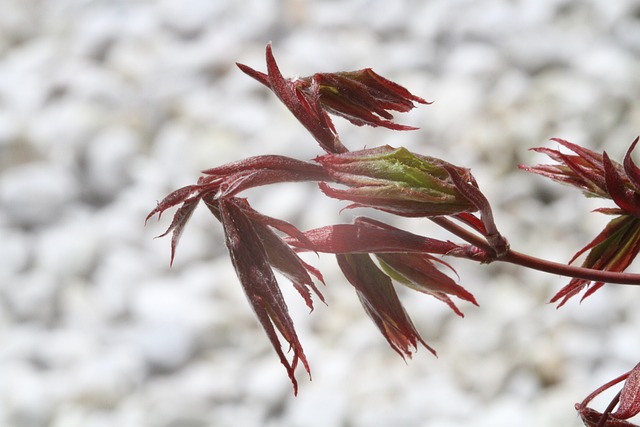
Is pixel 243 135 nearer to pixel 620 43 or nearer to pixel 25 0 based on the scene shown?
pixel 25 0

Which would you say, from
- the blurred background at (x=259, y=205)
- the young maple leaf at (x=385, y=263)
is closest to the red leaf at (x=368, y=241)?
the young maple leaf at (x=385, y=263)

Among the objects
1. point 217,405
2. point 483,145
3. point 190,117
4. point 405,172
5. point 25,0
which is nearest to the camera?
point 405,172

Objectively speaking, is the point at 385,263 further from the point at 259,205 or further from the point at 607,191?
the point at 259,205

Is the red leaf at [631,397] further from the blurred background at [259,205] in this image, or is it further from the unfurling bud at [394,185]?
the blurred background at [259,205]

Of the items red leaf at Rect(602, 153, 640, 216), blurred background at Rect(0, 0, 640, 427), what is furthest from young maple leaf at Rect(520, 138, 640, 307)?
blurred background at Rect(0, 0, 640, 427)

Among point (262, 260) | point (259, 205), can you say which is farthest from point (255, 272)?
point (259, 205)

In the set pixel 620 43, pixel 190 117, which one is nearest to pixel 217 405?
pixel 190 117

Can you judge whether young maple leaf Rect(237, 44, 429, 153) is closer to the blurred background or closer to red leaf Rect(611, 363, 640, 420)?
red leaf Rect(611, 363, 640, 420)

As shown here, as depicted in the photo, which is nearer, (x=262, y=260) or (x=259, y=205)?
(x=262, y=260)
